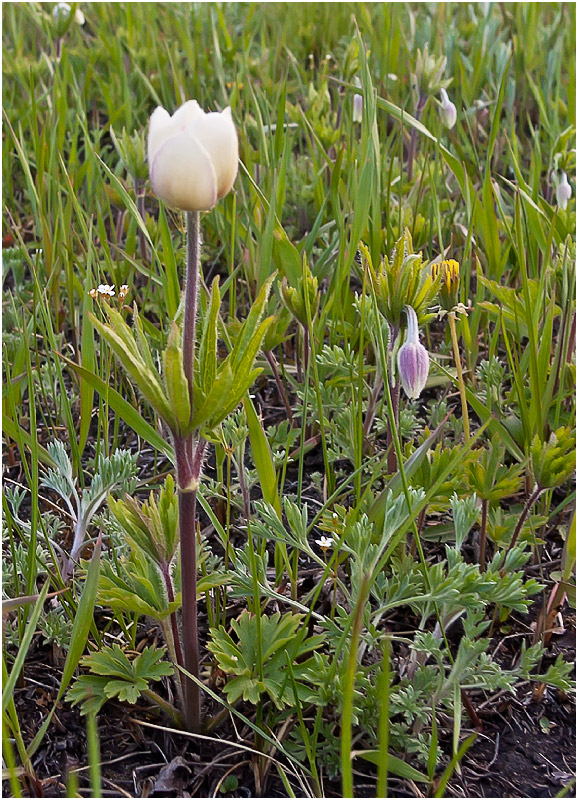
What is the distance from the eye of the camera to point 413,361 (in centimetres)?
150

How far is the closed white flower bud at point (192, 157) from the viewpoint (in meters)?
1.09

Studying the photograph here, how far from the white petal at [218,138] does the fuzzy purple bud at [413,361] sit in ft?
1.70

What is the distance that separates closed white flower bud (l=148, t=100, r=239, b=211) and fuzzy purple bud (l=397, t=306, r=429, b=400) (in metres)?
0.51

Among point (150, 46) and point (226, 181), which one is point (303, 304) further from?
point (150, 46)

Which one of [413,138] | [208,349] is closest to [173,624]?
[208,349]

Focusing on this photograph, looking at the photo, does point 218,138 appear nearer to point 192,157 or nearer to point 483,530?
point 192,157

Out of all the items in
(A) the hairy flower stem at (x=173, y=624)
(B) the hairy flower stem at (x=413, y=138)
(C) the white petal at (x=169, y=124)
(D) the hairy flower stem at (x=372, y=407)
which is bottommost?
(A) the hairy flower stem at (x=173, y=624)

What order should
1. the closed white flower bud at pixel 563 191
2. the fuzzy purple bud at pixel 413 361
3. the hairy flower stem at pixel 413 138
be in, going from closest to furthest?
the fuzzy purple bud at pixel 413 361, the closed white flower bud at pixel 563 191, the hairy flower stem at pixel 413 138

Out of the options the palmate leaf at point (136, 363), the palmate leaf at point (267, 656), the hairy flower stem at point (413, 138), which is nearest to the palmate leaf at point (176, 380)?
the palmate leaf at point (136, 363)

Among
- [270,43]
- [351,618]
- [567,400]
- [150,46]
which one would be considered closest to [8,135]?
[150,46]

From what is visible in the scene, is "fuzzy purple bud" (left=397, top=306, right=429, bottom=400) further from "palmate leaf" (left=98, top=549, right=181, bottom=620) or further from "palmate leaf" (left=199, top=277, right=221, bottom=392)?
"palmate leaf" (left=98, top=549, right=181, bottom=620)

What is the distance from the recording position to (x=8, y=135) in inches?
123

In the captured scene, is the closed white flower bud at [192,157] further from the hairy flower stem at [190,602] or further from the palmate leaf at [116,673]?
the palmate leaf at [116,673]

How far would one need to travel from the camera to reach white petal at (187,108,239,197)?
1101 mm
